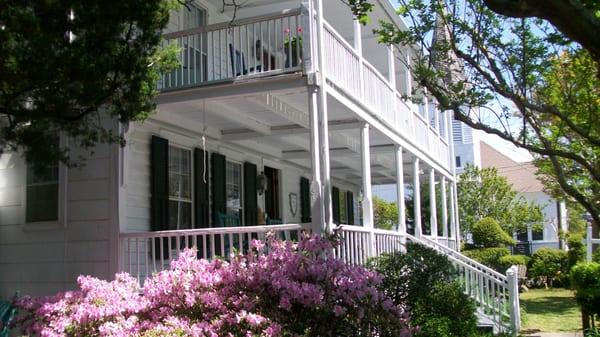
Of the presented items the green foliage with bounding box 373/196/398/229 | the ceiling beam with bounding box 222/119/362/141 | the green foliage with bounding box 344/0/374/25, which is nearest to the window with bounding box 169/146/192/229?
the ceiling beam with bounding box 222/119/362/141

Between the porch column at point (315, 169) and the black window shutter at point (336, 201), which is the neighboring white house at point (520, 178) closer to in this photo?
the black window shutter at point (336, 201)

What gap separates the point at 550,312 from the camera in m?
14.8

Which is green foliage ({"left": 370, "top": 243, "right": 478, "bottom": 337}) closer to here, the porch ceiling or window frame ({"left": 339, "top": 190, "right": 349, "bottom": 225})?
the porch ceiling

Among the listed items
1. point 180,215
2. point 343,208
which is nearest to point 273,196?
point 180,215

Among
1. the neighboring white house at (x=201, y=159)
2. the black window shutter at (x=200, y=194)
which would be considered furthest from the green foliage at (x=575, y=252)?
the black window shutter at (x=200, y=194)

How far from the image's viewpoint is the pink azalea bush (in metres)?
5.14

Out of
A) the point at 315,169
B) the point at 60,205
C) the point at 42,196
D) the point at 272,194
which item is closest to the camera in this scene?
the point at 315,169

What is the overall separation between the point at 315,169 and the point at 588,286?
468 centimetres

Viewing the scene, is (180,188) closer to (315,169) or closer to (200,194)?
(200,194)

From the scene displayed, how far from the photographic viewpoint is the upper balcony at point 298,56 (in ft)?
28.9

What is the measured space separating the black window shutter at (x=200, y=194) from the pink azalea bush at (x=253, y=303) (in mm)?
5008

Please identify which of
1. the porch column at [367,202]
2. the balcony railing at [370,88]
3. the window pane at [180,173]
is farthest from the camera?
the window pane at [180,173]

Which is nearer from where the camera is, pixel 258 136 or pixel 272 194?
pixel 258 136

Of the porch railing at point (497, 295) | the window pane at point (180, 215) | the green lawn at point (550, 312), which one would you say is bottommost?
the green lawn at point (550, 312)
